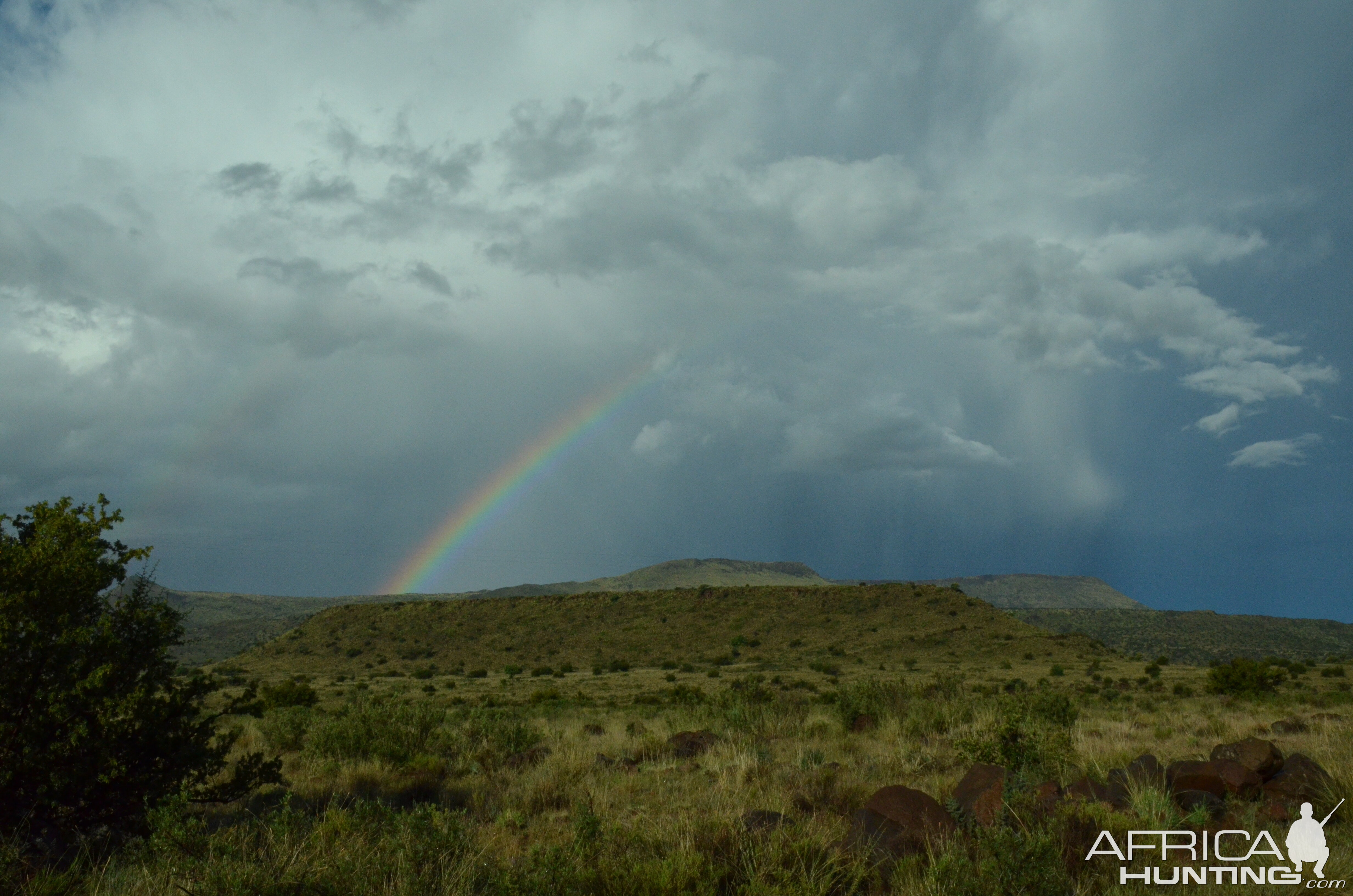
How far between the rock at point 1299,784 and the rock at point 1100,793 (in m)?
1.77

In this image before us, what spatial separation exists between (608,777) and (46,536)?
25.8 ft

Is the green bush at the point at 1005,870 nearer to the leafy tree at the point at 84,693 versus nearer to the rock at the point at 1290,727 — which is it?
the leafy tree at the point at 84,693

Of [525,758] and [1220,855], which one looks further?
[525,758]

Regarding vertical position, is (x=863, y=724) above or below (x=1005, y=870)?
below

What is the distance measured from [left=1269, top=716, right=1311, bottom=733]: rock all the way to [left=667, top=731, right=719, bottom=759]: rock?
40.7ft

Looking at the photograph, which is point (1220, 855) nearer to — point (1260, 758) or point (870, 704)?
point (1260, 758)

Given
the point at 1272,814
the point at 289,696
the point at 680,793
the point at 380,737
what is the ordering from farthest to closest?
Answer: the point at 289,696 → the point at 380,737 → the point at 680,793 → the point at 1272,814

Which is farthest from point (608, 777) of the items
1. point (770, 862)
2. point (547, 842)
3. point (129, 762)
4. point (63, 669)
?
point (63, 669)

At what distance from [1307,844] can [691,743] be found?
962 centimetres

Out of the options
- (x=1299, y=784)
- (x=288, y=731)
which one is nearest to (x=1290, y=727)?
(x=1299, y=784)

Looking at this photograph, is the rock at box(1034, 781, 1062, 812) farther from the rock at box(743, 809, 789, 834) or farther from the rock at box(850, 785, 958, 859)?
the rock at box(743, 809, 789, 834)

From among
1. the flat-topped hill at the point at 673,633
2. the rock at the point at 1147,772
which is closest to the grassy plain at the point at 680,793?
the rock at the point at 1147,772

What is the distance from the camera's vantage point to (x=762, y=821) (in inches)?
319

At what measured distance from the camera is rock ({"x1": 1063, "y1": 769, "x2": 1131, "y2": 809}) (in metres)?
8.62
